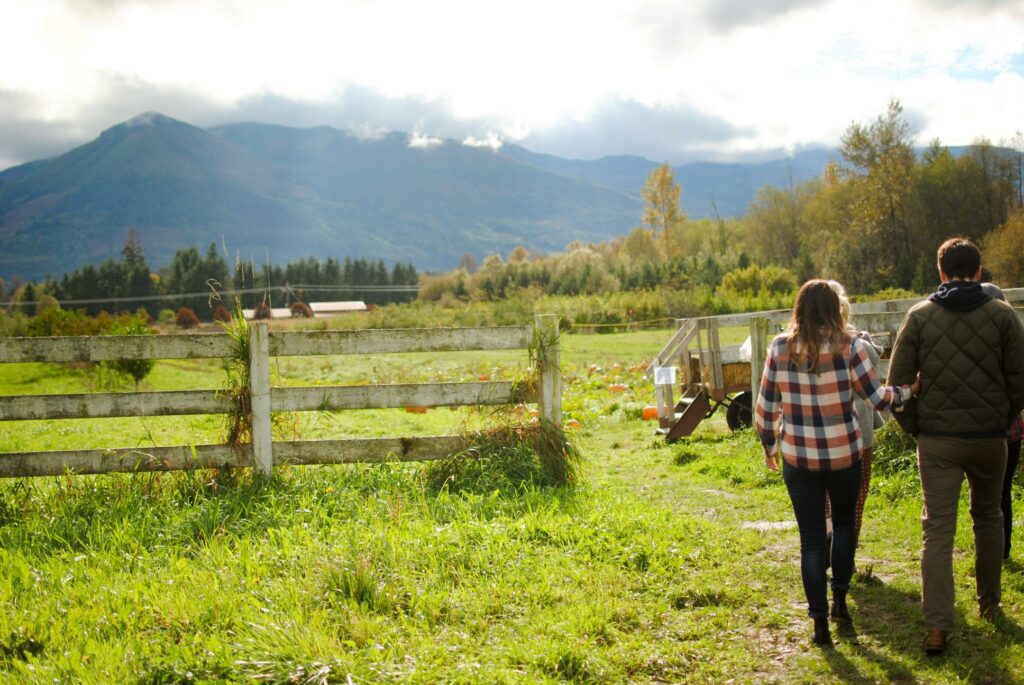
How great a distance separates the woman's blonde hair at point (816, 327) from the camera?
439 cm

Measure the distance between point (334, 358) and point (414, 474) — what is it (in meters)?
25.3

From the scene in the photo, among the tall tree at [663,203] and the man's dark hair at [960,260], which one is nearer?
the man's dark hair at [960,260]

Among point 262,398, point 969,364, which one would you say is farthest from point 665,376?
point 969,364

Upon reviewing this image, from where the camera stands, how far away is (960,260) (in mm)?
4410

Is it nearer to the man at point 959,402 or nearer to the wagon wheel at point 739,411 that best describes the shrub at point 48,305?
the wagon wheel at point 739,411

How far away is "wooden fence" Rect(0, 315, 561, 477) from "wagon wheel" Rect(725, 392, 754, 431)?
199 inches

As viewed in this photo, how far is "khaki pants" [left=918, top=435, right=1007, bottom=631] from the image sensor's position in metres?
4.24

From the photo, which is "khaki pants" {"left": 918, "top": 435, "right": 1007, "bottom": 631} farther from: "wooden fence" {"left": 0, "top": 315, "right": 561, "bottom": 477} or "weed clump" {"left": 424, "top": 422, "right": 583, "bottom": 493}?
"wooden fence" {"left": 0, "top": 315, "right": 561, "bottom": 477}

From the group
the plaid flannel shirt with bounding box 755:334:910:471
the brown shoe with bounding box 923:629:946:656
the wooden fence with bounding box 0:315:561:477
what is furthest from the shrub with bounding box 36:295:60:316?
the brown shoe with bounding box 923:629:946:656

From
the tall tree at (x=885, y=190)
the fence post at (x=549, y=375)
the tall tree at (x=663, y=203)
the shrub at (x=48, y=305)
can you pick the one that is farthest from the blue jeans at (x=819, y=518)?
the tall tree at (x=663, y=203)

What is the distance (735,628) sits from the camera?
15.0ft

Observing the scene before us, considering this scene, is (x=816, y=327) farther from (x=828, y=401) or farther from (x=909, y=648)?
(x=909, y=648)

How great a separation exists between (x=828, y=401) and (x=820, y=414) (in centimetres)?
9

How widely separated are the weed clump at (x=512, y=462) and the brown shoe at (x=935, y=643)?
3405 millimetres
